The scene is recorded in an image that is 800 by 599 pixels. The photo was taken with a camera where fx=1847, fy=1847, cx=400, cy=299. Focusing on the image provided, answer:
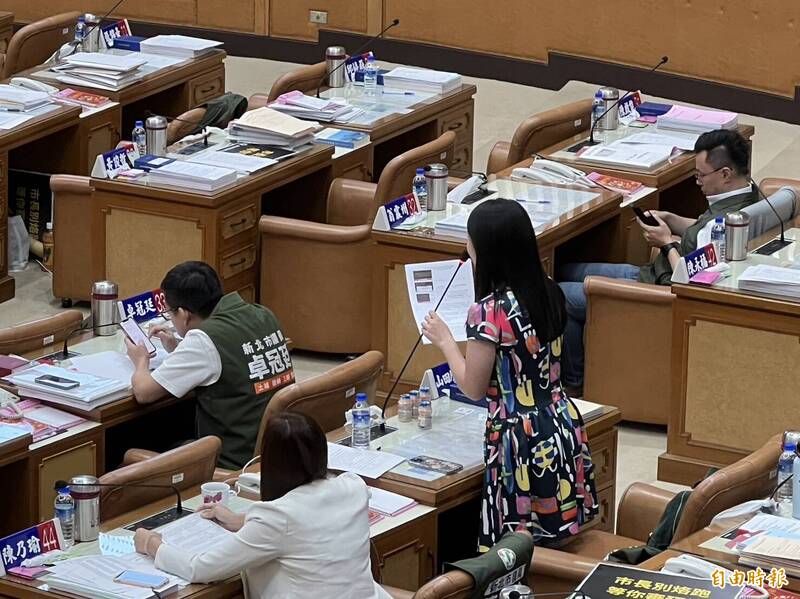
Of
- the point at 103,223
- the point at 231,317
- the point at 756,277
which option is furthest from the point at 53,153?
the point at 756,277

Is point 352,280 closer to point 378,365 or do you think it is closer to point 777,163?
point 378,365

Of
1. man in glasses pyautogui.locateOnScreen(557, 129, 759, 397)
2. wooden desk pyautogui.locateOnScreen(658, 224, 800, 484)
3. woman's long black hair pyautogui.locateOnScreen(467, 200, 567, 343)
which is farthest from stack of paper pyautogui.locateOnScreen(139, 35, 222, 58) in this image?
woman's long black hair pyautogui.locateOnScreen(467, 200, 567, 343)

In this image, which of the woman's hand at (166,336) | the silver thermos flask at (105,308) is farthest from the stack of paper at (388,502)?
the silver thermos flask at (105,308)

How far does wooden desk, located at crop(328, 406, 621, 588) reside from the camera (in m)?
4.90

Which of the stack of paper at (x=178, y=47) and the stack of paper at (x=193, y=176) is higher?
the stack of paper at (x=178, y=47)

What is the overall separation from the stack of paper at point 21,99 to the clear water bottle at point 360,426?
3462 millimetres

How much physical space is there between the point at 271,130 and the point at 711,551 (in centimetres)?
366

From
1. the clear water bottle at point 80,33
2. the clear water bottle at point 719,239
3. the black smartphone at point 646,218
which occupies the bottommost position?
the black smartphone at point 646,218

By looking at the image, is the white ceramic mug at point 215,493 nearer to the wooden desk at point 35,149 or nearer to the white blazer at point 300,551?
the white blazer at point 300,551

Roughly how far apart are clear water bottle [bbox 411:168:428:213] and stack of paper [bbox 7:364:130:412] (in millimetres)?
1811

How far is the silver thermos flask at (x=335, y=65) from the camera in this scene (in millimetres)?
8580

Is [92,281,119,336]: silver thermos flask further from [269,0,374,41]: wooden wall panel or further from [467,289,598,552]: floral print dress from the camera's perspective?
[269,0,374,41]: wooden wall panel

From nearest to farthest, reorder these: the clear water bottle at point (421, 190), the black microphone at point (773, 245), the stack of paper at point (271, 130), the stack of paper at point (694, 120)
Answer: the black microphone at point (773, 245) → the clear water bottle at point (421, 190) → the stack of paper at point (271, 130) → the stack of paper at point (694, 120)

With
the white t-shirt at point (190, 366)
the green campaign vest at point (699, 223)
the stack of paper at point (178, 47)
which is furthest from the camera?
the stack of paper at point (178, 47)
